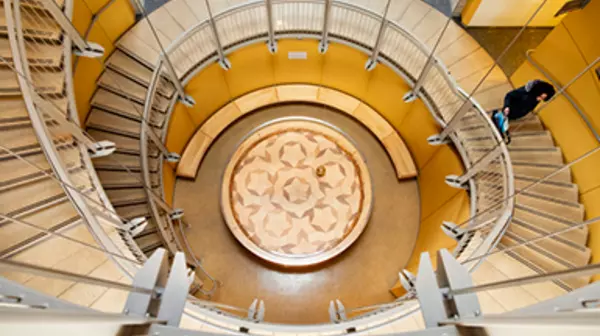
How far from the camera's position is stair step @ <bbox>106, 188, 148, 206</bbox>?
6.73 meters

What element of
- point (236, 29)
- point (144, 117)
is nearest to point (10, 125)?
point (144, 117)

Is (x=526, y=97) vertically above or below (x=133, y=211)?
above

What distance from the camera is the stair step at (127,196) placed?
6734 mm

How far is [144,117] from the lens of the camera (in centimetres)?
681

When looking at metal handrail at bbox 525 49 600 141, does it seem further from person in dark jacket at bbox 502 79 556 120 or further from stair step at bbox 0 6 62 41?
stair step at bbox 0 6 62 41

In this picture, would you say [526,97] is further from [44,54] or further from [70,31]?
[44,54]

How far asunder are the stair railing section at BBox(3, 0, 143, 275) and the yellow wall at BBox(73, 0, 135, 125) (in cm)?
129

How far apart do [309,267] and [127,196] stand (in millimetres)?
4726

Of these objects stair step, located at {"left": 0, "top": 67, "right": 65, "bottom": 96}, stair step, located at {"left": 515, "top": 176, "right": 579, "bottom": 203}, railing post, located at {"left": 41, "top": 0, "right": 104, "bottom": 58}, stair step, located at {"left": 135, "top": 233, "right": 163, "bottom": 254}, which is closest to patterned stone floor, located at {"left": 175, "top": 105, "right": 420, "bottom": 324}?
stair step, located at {"left": 135, "top": 233, "right": 163, "bottom": 254}

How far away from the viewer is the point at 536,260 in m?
5.34

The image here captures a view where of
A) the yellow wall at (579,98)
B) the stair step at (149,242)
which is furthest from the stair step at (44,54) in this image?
the yellow wall at (579,98)

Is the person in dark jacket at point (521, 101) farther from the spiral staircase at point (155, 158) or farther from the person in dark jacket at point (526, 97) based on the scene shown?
the spiral staircase at point (155, 158)

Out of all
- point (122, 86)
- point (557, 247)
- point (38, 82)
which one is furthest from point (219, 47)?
point (557, 247)

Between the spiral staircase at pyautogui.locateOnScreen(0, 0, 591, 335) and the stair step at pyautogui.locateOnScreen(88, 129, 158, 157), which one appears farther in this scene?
the stair step at pyautogui.locateOnScreen(88, 129, 158, 157)
